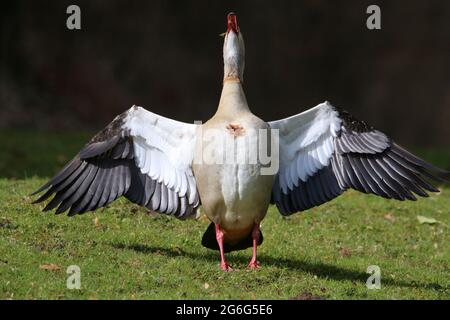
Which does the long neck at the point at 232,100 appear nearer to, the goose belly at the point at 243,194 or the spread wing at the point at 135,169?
the spread wing at the point at 135,169

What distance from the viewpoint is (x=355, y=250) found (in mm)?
8250

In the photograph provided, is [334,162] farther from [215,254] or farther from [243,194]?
[215,254]

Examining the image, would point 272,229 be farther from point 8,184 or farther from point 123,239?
point 8,184

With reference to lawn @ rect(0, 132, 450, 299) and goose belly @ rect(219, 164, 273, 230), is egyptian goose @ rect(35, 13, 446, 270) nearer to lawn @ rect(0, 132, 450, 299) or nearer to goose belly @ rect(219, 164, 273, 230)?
goose belly @ rect(219, 164, 273, 230)

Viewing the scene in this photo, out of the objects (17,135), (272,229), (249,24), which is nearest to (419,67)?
(249,24)

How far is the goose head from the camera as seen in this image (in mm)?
7441

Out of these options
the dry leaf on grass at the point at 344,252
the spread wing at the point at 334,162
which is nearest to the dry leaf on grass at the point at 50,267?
the spread wing at the point at 334,162

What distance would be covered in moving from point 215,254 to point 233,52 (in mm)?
1817

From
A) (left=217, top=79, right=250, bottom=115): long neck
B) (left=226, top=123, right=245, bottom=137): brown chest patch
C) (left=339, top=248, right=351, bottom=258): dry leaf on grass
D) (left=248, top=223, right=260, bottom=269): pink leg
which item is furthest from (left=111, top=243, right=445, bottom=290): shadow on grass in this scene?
(left=217, top=79, right=250, bottom=115): long neck

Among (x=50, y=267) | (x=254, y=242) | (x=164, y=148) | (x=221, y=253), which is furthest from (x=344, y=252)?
(x=50, y=267)

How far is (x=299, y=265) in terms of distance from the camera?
24.4 feet

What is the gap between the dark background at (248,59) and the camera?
55.7 ft

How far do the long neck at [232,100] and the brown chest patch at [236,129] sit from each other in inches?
8.7

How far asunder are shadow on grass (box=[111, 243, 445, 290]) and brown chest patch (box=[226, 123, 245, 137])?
46.7 inches
